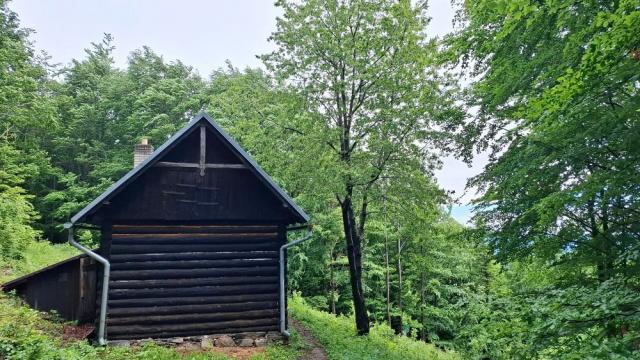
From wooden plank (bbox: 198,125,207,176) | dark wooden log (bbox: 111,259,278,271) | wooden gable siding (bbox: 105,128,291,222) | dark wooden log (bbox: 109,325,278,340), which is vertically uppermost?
wooden plank (bbox: 198,125,207,176)

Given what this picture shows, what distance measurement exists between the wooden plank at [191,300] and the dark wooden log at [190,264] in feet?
2.92

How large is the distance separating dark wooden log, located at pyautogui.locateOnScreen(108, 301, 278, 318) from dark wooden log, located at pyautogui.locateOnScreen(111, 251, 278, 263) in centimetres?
135

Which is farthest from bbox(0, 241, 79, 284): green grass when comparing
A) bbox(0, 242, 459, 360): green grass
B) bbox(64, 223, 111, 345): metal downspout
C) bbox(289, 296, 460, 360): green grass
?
A: bbox(289, 296, 460, 360): green grass

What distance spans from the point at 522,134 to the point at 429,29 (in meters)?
6.47

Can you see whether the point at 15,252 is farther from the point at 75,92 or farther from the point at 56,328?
the point at 75,92

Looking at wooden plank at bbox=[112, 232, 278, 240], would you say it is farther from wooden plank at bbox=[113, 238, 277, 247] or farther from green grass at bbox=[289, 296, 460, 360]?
green grass at bbox=[289, 296, 460, 360]

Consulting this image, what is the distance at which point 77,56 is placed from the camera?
40.6 metres

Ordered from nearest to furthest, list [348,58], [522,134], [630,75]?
[630,75]
[522,134]
[348,58]

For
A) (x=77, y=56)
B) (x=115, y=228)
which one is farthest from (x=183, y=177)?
(x=77, y=56)

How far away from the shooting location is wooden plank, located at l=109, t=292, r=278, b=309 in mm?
11461

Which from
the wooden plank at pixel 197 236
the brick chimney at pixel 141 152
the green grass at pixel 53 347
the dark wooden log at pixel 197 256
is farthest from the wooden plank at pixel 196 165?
the green grass at pixel 53 347

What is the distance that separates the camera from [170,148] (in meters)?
11.9

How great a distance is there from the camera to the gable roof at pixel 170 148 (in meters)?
10.8

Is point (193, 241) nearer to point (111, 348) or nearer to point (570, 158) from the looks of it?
point (111, 348)
